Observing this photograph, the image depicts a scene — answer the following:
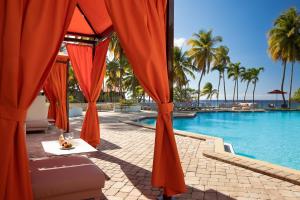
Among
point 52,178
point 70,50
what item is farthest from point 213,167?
point 70,50

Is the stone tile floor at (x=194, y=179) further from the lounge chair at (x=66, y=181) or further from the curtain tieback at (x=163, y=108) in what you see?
the curtain tieback at (x=163, y=108)

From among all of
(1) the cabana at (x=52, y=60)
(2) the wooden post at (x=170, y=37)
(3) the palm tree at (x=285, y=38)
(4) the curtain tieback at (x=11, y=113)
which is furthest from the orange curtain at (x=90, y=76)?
(3) the palm tree at (x=285, y=38)

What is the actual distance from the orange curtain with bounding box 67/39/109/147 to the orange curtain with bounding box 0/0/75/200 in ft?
10.2

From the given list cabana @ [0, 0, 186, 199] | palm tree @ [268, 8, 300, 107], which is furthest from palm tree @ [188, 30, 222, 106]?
cabana @ [0, 0, 186, 199]

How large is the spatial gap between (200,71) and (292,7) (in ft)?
41.7

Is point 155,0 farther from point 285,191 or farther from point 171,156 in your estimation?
point 285,191

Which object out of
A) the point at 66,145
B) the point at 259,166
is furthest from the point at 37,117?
the point at 259,166

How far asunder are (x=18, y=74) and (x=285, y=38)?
29.6m

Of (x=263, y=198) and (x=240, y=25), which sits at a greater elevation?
(x=240, y=25)

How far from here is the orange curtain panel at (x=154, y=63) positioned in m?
3.03

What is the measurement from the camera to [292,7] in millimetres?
27609

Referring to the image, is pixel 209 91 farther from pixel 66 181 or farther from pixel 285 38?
pixel 66 181

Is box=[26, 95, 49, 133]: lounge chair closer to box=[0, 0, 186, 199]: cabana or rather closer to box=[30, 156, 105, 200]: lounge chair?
box=[0, 0, 186, 199]: cabana

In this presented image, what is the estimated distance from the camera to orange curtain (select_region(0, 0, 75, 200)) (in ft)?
7.41
